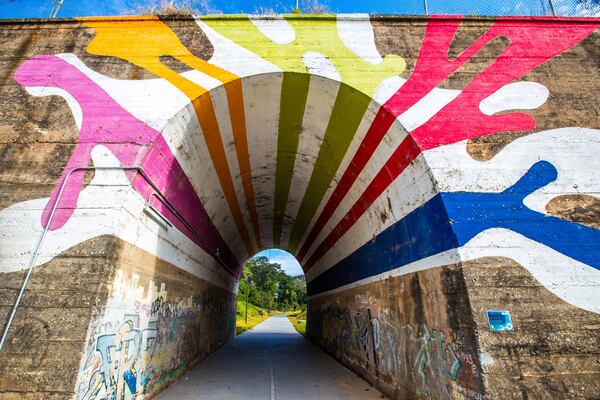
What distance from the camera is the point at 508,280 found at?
4.91 meters

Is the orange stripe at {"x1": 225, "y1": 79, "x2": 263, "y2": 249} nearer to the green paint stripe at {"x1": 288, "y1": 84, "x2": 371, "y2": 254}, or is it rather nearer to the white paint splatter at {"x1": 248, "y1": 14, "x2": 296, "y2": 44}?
the white paint splatter at {"x1": 248, "y1": 14, "x2": 296, "y2": 44}

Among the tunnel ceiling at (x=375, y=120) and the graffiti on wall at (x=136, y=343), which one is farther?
the tunnel ceiling at (x=375, y=120)

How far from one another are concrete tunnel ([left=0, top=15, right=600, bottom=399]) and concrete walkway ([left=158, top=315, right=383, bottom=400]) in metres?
0.58

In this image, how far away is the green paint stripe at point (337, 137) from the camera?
6.52m

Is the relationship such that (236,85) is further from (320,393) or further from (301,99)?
(320,393)

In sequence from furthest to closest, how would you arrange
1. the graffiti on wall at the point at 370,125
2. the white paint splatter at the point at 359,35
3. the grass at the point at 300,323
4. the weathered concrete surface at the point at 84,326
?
the grass at the point at 300,323
the white paint splatter at the point at 359,35
the graffiti on wall at the point at 370,125
the weathered concrete surface at the point at 84,326

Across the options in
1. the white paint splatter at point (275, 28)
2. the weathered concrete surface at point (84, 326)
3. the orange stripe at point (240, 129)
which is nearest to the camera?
the weathered concrete surface at point (84, 326)

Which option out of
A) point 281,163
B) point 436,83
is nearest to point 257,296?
point 281,163

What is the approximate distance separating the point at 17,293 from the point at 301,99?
229 inches

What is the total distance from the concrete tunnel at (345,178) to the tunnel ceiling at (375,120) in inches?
1.4

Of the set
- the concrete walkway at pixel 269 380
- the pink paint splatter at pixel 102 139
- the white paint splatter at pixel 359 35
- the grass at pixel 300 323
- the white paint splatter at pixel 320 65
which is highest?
the white paint splatter at pixel 359 35

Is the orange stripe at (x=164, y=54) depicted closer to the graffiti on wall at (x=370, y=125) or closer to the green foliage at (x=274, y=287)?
the graffiti on wall at (x=370, y=125)

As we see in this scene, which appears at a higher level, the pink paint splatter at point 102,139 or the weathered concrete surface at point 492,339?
the pink paint splatter at point 102,139

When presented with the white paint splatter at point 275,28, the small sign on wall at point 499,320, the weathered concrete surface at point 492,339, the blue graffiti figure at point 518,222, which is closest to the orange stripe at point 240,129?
the white paint splatter at point 275,28
